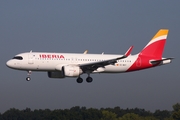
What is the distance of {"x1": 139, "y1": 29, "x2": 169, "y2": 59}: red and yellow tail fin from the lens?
2689 inches

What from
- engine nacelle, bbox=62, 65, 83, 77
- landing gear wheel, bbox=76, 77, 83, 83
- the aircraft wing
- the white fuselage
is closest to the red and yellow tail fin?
the aircraft wing

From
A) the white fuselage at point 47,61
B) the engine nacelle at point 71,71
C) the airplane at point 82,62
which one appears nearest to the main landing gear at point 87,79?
the airplane at point 82,62

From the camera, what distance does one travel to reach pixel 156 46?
69.5m

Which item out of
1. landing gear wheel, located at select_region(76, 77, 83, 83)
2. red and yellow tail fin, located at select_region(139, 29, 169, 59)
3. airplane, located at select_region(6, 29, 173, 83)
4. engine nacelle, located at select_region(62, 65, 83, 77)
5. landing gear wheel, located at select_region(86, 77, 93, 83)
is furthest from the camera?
red and yellow tail fin, located at select_region(139, 29, 169, 59)

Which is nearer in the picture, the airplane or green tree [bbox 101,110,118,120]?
the airplane

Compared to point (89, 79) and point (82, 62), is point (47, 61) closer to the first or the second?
point (82, 62)

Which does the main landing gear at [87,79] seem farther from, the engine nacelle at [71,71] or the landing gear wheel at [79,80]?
the engine nacelle at [71,71]

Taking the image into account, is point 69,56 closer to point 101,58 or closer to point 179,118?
point 101,58

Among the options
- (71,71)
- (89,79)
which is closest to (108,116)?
(89,79)

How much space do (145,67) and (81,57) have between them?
359 inches

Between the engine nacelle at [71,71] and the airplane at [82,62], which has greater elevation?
the airplane at [82,62]

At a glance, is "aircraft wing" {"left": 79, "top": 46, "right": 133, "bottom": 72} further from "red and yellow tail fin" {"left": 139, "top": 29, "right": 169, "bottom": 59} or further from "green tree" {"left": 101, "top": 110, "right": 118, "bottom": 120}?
"green tree" {"left": 101, "top": 110, "right": 118, "bottom": 120}

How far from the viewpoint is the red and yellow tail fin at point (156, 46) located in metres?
68.3

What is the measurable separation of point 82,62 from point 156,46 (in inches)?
473
